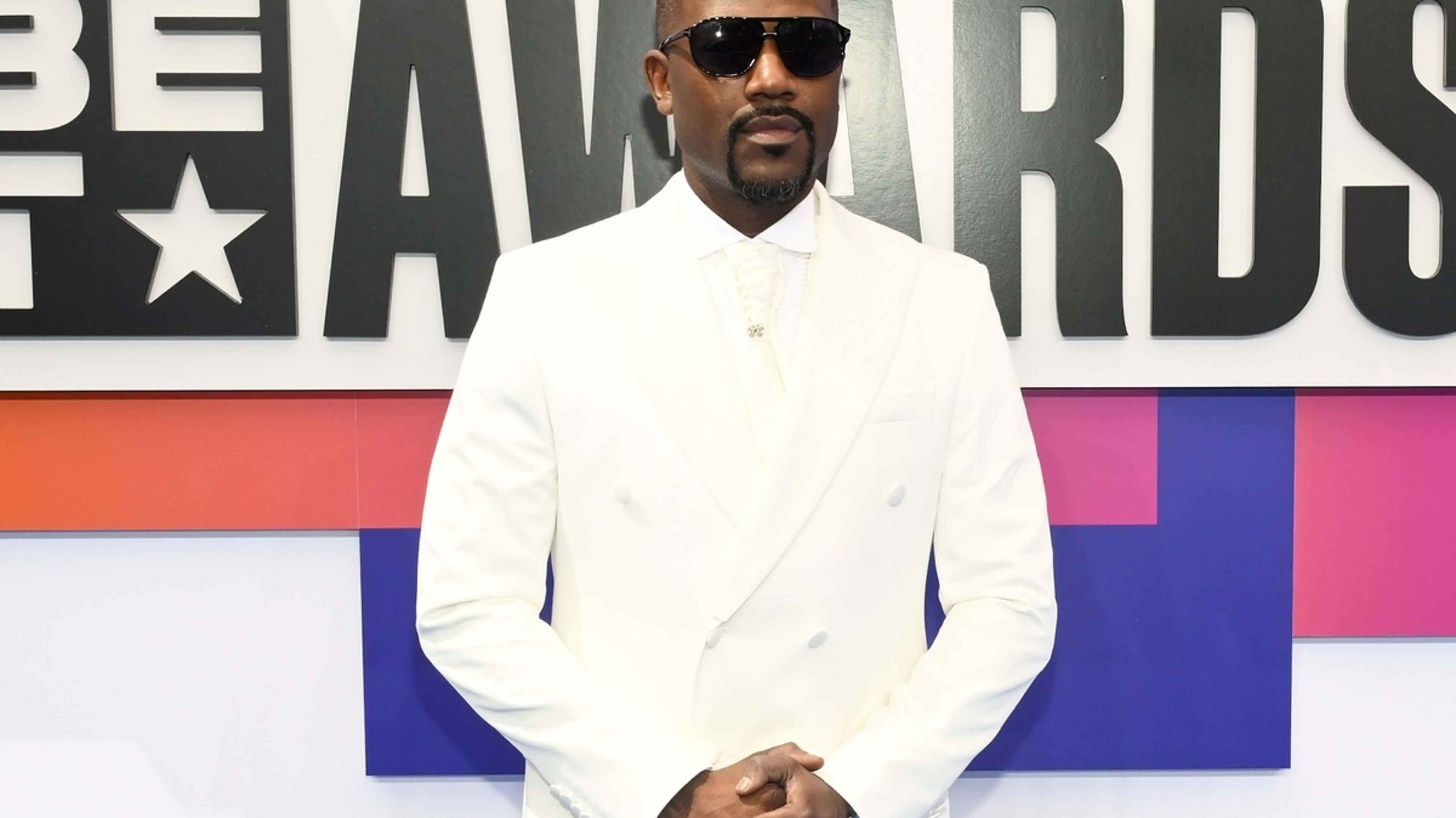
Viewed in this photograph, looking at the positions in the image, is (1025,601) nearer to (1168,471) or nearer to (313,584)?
(1168,471)

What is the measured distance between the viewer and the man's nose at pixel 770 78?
49.4 inches

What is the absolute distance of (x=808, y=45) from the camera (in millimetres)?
1272

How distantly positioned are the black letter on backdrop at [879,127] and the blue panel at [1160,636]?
531mm

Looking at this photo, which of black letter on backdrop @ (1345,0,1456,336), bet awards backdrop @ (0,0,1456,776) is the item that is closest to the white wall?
bet awards backdrop @ (0,0,1456,776)

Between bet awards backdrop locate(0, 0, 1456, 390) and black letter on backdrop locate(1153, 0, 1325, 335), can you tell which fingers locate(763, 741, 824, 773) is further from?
black letter on backdrop locate(1153, 0, 1325, 335)

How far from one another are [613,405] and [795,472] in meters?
0.22

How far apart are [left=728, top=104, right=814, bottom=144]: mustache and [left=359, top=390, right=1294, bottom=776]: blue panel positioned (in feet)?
2.84

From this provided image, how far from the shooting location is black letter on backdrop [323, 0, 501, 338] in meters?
1.73

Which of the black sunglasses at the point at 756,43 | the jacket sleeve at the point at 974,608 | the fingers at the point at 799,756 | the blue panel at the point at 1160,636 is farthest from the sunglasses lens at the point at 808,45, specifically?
the blue panel at the point at 1160,636

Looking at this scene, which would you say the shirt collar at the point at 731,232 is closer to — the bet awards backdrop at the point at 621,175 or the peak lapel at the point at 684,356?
the peak lapel at the point at 684,356

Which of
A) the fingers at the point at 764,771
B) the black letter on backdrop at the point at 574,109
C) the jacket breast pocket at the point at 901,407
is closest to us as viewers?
the fingers at the point at 764,771

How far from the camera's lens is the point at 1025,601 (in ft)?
4.42

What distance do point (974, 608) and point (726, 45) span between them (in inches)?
27.8

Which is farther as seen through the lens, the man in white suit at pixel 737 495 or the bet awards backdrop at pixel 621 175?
the bet awards backdrop at pixel 621 175
